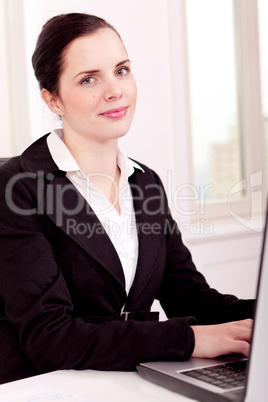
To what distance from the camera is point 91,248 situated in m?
1.36

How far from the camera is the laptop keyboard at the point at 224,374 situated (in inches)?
33.5

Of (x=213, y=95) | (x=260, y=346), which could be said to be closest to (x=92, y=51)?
→ (x=260, y=346)

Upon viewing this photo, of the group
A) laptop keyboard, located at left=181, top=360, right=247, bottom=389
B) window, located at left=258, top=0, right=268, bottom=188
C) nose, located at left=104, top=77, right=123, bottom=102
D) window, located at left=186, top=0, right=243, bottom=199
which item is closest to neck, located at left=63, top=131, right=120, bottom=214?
nose, located at left=104, top=77, right=123, bottom=102

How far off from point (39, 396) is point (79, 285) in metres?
0.50

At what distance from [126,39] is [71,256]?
1.52 meters

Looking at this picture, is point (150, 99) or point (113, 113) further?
point (150, 99)

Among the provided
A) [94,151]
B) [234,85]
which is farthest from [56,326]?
[234,85]

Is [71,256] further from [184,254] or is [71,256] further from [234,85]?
[234,85]

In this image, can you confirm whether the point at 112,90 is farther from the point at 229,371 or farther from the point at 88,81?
the point at 229,371

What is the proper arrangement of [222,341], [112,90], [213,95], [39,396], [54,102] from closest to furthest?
[39,396]
[222,341]
[112,90]
[54,102]
[213,95]

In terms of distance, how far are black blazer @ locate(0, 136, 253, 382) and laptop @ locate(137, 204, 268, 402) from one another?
0.06 metres

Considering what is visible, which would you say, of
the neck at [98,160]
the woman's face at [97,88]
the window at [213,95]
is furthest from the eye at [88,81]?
the window at [213,95]

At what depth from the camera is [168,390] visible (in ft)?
2.99

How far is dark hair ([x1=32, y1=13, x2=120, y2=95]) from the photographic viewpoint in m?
1.51
